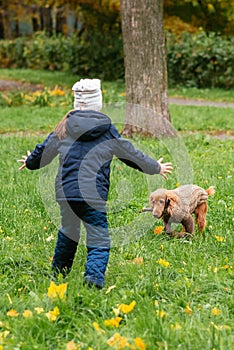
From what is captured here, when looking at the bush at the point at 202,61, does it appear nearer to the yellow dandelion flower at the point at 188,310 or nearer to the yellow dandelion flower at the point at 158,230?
the yellow dandelion flower at the point at 158,230

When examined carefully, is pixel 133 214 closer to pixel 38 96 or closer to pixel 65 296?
pixel 65 296

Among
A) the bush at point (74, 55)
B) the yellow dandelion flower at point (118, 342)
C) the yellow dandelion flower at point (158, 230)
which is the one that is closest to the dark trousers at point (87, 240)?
the yellow dandelion flower at point (118, 342)

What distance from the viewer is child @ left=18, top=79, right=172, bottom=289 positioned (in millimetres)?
3785

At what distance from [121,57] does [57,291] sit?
19.0 meters

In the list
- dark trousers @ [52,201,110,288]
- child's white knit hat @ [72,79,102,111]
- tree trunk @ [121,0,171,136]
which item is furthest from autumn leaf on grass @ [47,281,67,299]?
tree trunk @ [121,0,171,136]

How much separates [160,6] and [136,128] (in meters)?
1.92

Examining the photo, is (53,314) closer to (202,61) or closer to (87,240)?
(87,240)

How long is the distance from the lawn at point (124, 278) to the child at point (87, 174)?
171 millimetres

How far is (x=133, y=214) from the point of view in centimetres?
532

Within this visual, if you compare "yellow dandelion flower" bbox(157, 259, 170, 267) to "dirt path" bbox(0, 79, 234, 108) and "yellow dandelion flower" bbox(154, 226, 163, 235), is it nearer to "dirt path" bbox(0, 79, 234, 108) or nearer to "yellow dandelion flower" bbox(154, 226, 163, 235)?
"yellow dandelion flower" bbox(154, 226, 163, 235)

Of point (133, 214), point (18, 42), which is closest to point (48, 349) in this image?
point (133, 214)

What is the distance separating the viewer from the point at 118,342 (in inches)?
113

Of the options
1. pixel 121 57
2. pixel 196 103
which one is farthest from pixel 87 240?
pixel 121 57

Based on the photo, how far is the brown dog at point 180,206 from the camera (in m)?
4.46
